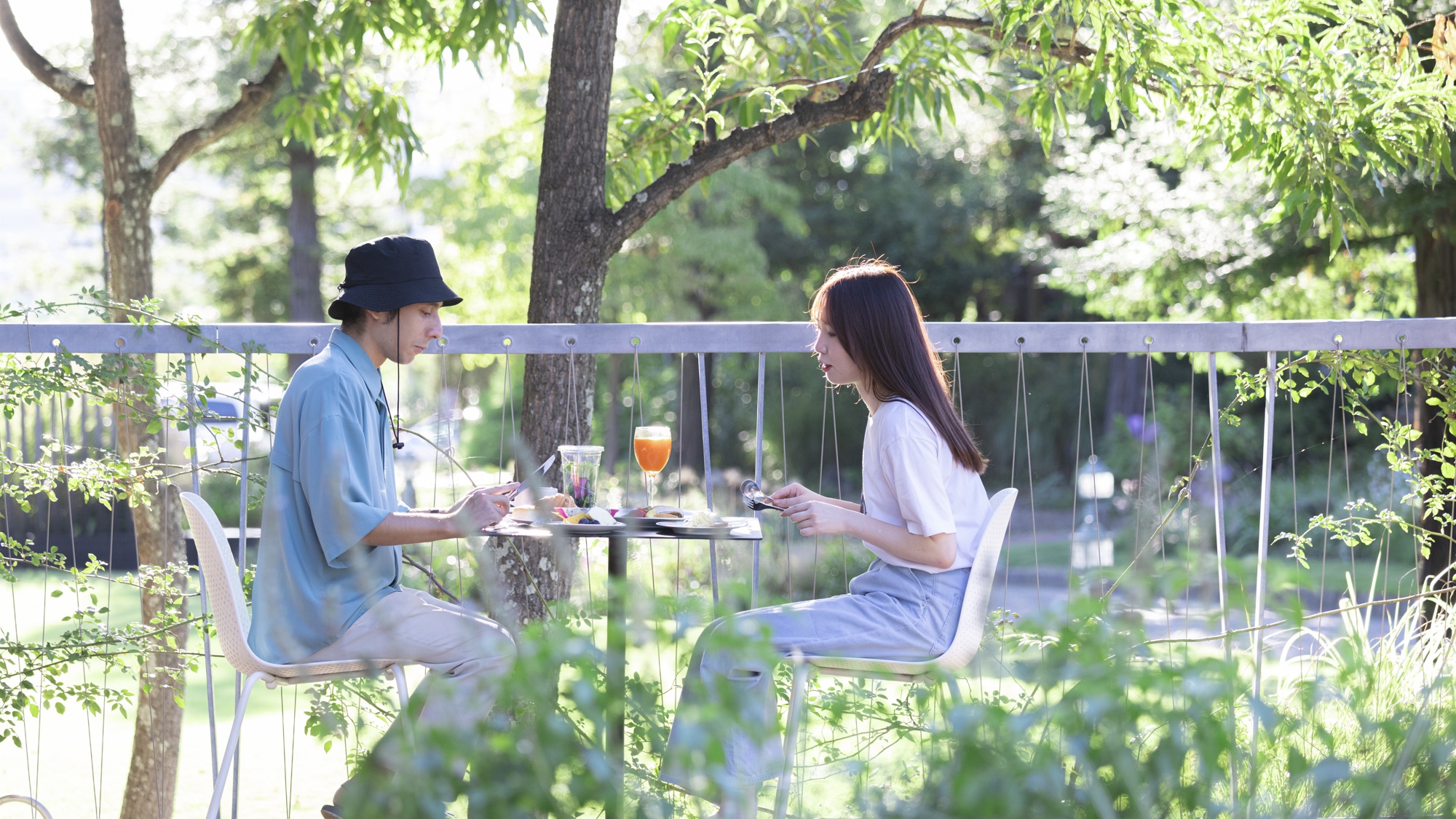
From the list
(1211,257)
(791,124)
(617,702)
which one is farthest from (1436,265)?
(617,702)

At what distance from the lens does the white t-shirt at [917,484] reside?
8.34ft

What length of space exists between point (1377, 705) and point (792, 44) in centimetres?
286

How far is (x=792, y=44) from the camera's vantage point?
429 centimetres

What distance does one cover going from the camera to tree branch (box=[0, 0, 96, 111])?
4.48 m

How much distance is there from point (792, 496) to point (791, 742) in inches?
34.5

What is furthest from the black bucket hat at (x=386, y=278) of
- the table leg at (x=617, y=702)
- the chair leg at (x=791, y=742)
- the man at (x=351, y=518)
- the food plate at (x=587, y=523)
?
the table leg at (x=617, y=702)

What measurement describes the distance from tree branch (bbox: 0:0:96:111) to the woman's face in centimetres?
327

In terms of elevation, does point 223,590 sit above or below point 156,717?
above

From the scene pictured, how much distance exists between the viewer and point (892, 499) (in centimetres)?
267

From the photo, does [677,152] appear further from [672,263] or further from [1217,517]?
[672,263]

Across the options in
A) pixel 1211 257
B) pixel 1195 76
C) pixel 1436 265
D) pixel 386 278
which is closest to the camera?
pixel 386 278

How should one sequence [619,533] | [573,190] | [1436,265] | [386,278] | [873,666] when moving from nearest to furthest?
[619,533]
[873,666]
[386,278]
[573,190]
[1436,265]

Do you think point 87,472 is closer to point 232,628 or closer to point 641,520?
point 232,628

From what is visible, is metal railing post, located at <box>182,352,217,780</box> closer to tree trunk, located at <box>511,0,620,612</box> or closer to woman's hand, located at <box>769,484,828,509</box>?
tree trunk, located at <box>511,0,620,612</box>
